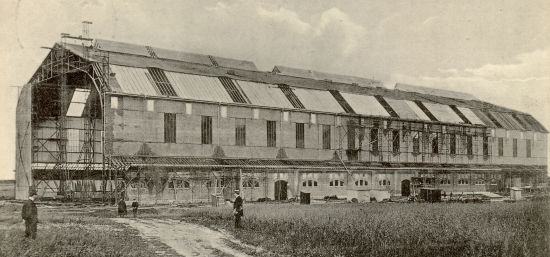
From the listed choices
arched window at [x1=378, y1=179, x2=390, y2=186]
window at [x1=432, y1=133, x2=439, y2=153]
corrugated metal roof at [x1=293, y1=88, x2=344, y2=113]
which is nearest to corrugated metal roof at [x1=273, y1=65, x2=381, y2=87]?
corrugated metal roof at [x1=293, y1=88, x2=344, y2=113]

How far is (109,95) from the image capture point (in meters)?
36.6

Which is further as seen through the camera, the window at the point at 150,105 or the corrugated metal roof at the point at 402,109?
the corrugated metal roof at the point at 402,109

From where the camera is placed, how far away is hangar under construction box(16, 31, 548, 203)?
124 feet

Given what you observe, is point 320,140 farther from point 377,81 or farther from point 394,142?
point 377,81

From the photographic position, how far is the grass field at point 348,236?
15.4 metres

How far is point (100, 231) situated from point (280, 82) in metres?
31.6

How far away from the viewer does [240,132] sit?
1698 inches

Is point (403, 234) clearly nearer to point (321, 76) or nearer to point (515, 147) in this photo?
point (321, 76)

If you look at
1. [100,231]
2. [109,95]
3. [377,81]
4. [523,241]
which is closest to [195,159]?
A: [109,95]

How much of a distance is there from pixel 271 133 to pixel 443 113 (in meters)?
25.3

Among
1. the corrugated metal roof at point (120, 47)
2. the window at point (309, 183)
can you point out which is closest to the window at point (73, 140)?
the corrugated metal roof at point (120, 47)

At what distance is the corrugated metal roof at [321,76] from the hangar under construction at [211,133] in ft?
0.98

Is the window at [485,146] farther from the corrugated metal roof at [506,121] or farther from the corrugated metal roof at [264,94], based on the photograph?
the corrugated metal roof at [264,94]

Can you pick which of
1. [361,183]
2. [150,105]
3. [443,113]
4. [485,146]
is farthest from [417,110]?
[150,105]
